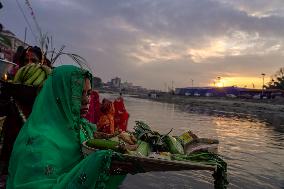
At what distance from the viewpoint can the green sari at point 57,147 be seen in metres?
1.96

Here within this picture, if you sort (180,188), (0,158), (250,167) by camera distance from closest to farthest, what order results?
1. (0,158)
2. (180,188)
3. (250,167)

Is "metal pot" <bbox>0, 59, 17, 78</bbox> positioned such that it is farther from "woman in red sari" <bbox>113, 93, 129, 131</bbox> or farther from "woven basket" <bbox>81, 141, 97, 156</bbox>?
"woven basket" <bbox>81, 141, 97, 156</bbox>

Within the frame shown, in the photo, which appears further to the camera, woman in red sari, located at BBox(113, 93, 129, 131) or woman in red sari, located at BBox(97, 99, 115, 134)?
woman in red sari, located at BBox(113, 93, 129, 131)

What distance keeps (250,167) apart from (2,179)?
9.98 m

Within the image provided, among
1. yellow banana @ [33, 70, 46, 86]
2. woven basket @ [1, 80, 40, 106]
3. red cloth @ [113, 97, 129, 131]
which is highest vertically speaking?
yellow banana @ [33, 70, 46, 86]

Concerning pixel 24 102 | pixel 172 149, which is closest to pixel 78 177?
pixel 172 149

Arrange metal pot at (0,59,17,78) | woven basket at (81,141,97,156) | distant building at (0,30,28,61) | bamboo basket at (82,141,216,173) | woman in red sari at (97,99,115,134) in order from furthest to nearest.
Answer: distant building at (0,30,28,61), woman in red sari at (97,99,115,134), metal pot at (0,59,17,78), woven basket at (81,141,97,156), bamboo basket at (82,141,216,173)

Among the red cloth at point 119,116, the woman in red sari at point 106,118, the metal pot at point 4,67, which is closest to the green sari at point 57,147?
the metal pot at point 4,67

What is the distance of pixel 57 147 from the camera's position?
7.28 ft

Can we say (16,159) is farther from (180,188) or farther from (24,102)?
(180,188)

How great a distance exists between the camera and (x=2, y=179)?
202 inches

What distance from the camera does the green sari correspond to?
196 centimetres

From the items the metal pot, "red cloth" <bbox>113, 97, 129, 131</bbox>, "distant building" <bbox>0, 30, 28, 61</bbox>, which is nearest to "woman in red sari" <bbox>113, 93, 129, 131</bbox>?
"red cloth" <bbox>113, 97, 129, 131</bbox>

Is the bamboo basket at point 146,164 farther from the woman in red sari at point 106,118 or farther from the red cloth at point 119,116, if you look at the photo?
the red cloth at point 119,116
